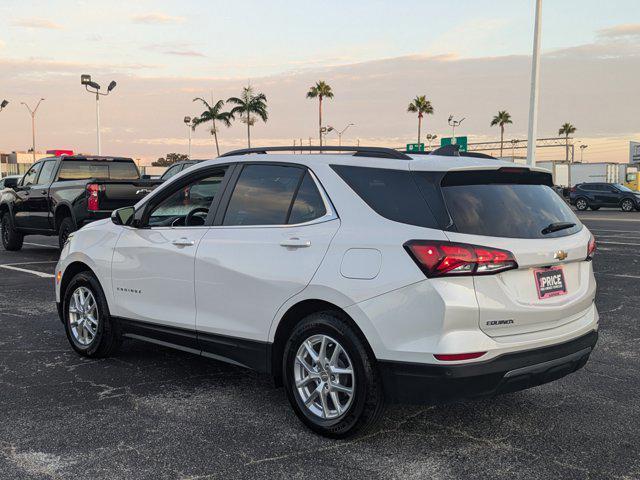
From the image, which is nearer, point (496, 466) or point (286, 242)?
point (496, 466)

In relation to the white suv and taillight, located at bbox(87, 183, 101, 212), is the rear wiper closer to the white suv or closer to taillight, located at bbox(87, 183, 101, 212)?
the white suv

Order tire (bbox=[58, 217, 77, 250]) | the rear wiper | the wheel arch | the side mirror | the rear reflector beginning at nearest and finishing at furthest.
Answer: the rear reflector < the wheel arch < the rear wiper < the side mirror < tire (bbox=[58, 217, 77, 250])

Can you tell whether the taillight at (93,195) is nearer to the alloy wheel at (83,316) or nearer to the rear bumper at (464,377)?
the alloy wheel at (83,316)

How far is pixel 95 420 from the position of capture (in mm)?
4238

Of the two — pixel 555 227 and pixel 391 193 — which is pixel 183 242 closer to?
pixel 391 193

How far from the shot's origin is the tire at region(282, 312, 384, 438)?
368 centimetres

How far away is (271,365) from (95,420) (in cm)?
119

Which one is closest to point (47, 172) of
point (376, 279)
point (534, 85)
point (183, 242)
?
point (183, 242)

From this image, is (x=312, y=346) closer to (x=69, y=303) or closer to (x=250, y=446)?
(x=250, y=446)

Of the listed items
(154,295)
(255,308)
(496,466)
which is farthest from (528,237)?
(154,295)

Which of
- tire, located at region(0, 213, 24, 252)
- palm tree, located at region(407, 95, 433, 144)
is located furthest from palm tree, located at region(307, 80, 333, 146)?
tire, located at region(0, 213, 24, 252)

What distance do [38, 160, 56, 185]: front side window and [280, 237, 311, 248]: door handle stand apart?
34.3ft

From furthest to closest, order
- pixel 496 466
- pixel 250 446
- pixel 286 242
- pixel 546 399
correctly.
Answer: pixel 546 399, pixel 286 242, pixel 250 446, pixel 496 466

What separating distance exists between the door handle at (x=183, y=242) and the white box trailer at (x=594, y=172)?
5895 cm
